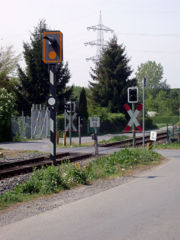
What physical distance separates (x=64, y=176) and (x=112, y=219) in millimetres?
4098

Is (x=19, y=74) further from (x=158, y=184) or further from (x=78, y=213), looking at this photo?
(x=78, y=213)

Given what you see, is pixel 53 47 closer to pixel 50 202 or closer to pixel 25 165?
pixel 50 202

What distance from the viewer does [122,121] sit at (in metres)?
48.6

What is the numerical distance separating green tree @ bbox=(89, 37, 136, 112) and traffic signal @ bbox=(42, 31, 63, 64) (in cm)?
4091

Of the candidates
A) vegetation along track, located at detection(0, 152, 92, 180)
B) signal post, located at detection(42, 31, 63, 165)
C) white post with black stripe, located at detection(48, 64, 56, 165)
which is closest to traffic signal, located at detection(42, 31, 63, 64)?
signal post, located at detection(42, 31, 63, 165)

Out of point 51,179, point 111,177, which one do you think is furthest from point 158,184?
point 51,179

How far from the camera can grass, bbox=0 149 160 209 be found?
9.06 m

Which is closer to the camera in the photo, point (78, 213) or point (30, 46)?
point (78, 213)

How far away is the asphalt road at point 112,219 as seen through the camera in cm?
591

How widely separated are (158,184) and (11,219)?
4.59m

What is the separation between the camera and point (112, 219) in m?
6.83

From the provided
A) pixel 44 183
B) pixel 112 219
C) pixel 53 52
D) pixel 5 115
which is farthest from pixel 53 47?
pixel 5 115

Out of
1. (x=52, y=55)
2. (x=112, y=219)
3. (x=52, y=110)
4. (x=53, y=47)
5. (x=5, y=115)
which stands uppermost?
(x=53, y=47)

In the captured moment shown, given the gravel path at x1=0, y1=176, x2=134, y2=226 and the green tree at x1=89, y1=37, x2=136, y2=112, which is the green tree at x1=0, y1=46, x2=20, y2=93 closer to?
the green tree at x1=89, y1=37, x2=136, y2=112
